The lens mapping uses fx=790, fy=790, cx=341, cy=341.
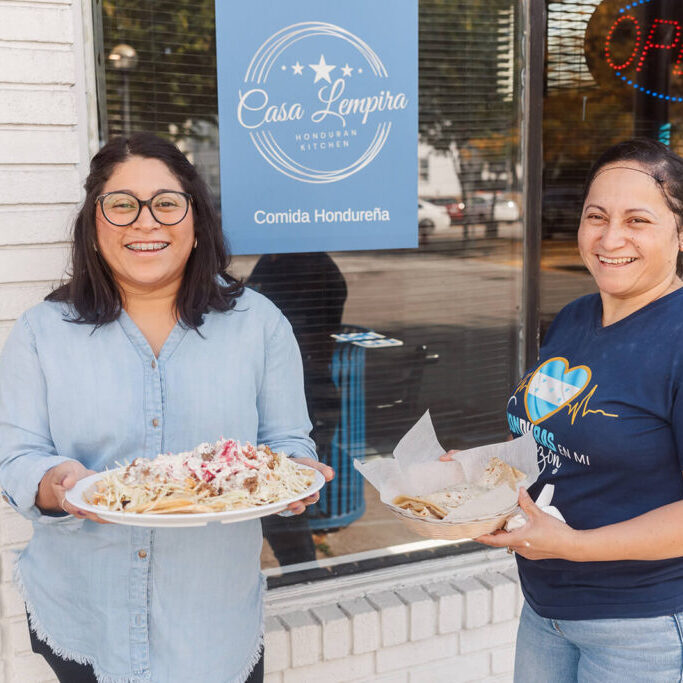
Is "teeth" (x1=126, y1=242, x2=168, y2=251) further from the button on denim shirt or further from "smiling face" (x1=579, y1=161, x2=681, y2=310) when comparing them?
"smiling face" (x1=579, y1=161, x2=681, y2=310)

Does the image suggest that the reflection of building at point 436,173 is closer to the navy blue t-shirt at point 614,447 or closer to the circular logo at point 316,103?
the circular logo at point 316,103

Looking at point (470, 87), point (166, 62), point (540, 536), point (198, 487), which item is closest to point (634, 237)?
point (540, 536)

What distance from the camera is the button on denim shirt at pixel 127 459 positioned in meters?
1.97

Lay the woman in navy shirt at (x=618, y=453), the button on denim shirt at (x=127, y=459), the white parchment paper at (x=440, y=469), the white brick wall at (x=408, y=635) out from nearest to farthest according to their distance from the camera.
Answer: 1. the woman in navy shirt at (x=618, y=453)
2. the white parchment paper at (x=440, y=469)
3. the button on denim shirt at (x=127, y=459)
4. the white brick wall at (x=408, y=635)

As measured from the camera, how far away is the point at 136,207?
2004 mm

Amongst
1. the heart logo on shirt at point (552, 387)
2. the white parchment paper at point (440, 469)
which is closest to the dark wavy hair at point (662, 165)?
the heart logo on shirt at point (552, 387)

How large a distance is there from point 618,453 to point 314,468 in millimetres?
748

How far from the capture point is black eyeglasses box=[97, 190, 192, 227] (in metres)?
2.00

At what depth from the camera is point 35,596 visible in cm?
207

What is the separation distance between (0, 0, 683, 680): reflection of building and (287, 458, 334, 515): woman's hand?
1.05 meters

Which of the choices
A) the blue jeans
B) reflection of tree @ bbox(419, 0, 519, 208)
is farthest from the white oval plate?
reflection of tree @ bbox(419, 0, 519, 208)

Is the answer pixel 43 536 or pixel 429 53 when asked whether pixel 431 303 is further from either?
pixel 43 536

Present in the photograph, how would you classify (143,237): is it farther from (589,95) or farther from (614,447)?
(589,95)

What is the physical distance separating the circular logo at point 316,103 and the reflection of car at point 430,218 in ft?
0.96
